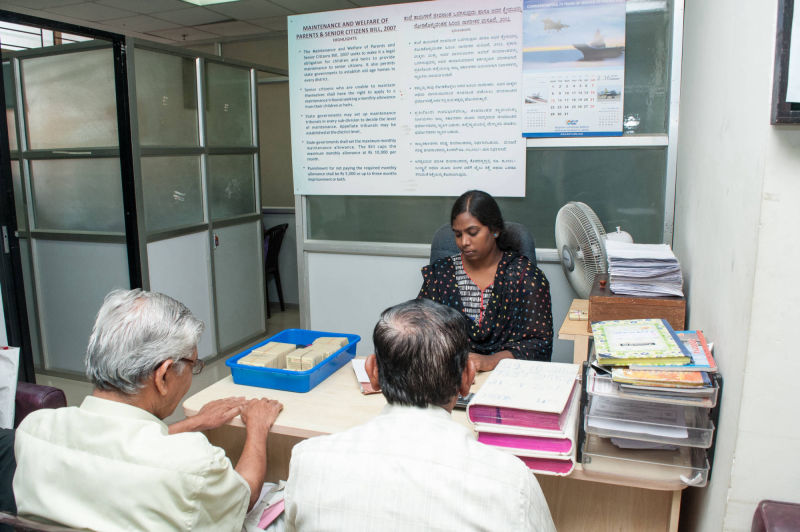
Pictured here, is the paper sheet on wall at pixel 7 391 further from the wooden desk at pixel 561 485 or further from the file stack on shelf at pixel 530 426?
the file stack on shelf at pixel 530 426

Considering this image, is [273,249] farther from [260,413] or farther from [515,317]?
[260,413]

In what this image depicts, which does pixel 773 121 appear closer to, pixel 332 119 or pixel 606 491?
pixel 606 491

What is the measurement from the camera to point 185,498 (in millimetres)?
1033

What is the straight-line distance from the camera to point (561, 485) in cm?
144

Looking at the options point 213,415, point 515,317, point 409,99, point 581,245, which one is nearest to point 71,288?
point 409,99

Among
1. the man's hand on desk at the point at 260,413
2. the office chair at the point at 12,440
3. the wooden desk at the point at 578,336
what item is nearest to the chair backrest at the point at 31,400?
the office chair at the point at 12,440

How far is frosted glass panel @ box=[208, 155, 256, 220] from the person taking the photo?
417 centimetres

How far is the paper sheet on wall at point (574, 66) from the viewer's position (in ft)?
8.22

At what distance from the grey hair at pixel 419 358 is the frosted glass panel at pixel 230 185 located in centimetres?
333

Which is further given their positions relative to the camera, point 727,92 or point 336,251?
point 336,251

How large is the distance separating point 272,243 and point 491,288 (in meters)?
3.78

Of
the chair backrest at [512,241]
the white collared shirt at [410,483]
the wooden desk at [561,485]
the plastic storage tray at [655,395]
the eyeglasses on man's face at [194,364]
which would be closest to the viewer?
the white collared shirt at [410,483]

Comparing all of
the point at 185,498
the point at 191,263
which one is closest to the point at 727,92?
the point at 185,498

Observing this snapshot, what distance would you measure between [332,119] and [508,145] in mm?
909
